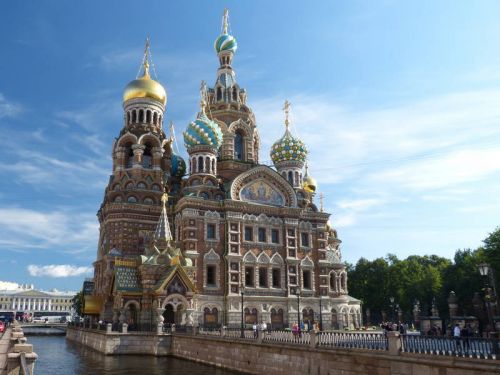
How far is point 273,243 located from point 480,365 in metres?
29.4

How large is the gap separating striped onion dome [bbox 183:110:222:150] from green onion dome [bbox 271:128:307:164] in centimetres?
666

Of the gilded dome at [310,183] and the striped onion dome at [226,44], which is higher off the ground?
the striped onion dome at [226,44]

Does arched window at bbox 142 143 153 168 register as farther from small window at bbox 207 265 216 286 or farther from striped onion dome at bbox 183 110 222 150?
small window at bbox 207 265 216 286

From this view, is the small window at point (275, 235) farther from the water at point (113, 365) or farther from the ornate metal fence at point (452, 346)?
the ornate metal fence at point (452, 346)

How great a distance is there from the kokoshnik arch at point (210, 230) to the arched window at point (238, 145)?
0.32 ft

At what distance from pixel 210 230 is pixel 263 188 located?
6.15 m

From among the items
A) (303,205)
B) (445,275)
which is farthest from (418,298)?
(303,205)

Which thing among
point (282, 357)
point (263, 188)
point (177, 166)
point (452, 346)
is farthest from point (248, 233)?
point (452, 346)

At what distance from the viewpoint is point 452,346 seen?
14.7 metres

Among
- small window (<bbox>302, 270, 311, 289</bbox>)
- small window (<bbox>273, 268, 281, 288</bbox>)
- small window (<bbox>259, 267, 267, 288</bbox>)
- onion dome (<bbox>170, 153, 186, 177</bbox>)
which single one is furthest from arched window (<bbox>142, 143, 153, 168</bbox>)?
small window (<bbox>302, 270, 311, 289</bbox>)

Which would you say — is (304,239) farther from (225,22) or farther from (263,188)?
(225,22)

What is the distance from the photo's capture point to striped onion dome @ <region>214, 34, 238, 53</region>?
51.4 m

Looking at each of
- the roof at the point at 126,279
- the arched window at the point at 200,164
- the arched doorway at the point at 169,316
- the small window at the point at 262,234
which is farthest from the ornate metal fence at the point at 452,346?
the arched window at the point at 200,164

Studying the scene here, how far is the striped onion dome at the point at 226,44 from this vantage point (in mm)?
51438
